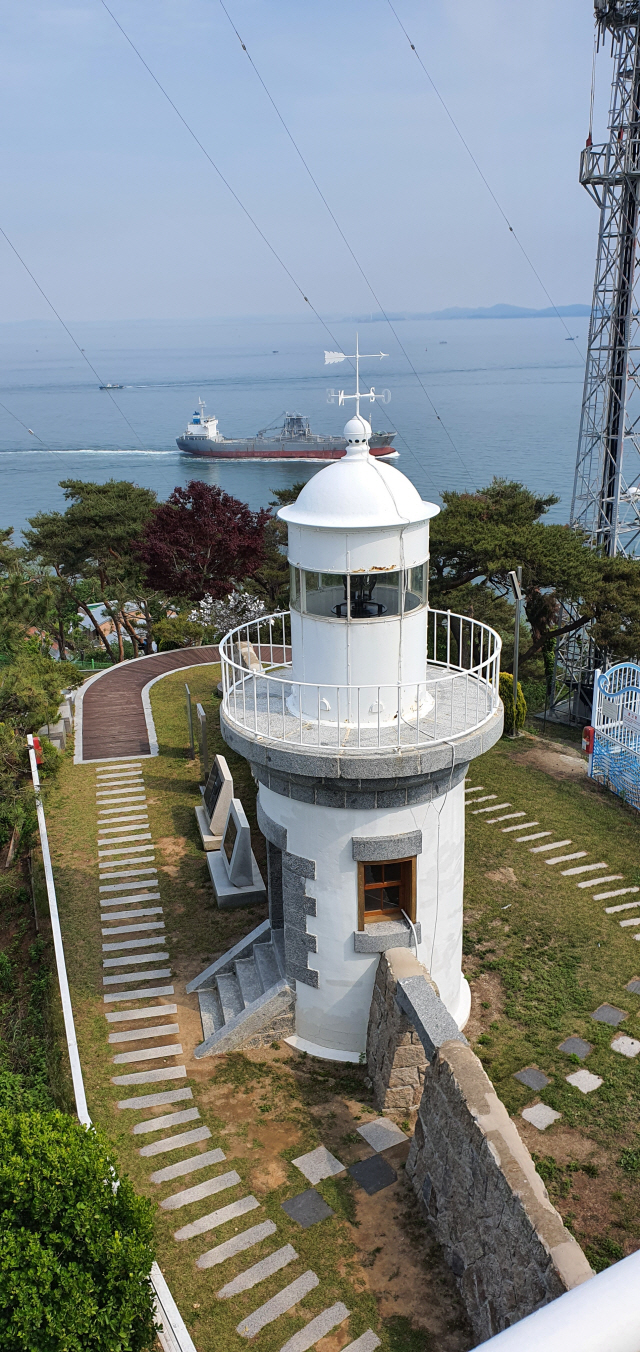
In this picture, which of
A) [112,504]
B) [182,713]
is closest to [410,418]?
[112,504]

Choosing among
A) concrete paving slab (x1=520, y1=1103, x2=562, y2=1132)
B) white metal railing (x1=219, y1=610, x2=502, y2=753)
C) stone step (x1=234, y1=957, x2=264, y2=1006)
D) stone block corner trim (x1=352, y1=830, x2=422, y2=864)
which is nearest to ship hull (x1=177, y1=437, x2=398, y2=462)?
stone step (x1=234, y1=957, x2=264, y2=1006)

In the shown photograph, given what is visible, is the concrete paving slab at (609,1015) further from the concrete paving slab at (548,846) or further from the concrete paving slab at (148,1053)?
the concrete paving slab at (148,1053)

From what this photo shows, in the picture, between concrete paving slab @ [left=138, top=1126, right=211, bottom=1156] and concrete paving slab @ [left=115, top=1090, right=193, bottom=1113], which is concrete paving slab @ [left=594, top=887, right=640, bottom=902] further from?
concrete paving slab @ [left=138, top=1126, right=211, bottom=1156]

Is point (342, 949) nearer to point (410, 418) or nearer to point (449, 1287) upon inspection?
point (449, 1287)

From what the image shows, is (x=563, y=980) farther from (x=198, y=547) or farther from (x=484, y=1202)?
(x=198, y=547)

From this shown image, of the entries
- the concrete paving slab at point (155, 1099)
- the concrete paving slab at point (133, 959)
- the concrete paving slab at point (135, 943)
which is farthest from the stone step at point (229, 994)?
the concrete paving slab at point (135, 943)

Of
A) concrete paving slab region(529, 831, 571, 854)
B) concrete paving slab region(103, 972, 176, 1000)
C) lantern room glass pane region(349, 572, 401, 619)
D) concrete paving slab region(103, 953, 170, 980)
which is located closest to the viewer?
lantern room glass pane region(349, 572, 401, 619)
